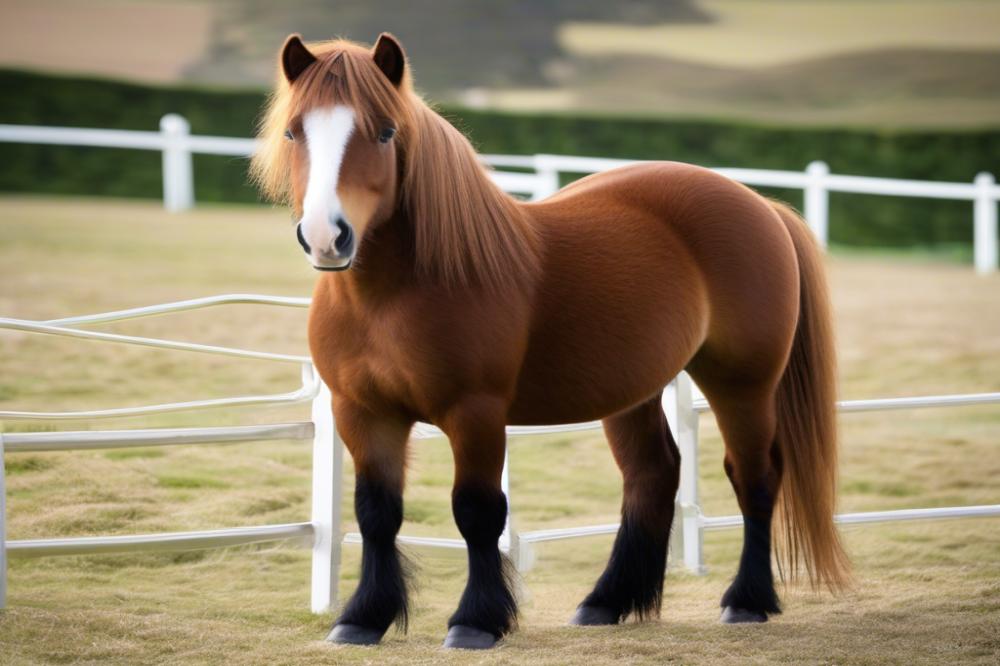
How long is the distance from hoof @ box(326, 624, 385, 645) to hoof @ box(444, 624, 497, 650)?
230 mm

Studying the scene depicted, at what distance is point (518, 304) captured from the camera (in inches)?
139

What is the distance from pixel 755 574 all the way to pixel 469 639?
1082 mm

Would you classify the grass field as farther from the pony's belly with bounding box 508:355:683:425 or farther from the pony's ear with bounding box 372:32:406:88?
the pony's ear with bounding box 372:32:406:88

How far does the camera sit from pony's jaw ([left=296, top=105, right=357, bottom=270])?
120 inches

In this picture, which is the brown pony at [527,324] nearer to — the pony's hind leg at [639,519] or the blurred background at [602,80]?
the pony's hind leg at [639,519]

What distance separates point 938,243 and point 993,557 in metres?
16.0

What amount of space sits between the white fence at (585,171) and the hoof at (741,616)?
688 centimetres

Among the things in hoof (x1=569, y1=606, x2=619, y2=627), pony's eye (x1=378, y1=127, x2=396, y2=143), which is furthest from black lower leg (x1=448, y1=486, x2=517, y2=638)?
pony's eye (x1=378, y1=127, x2=396, y2=143)

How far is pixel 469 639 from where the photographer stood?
355 centimetres

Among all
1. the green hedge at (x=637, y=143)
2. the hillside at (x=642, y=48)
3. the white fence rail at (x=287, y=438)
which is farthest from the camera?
the hillside at (x=642, y=48)

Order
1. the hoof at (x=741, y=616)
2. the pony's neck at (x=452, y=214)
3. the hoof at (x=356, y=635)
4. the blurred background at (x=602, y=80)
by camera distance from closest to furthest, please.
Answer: the pony's neck at (x=452, y=214), the hoof at (x=356, y=635), the hoof at (x=741, y=616), the blurred background at (x=602, y=80)

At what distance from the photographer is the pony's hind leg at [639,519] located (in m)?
4.12

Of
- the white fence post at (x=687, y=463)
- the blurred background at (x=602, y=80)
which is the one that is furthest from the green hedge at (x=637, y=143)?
the white fence post at (x=687, y=463)

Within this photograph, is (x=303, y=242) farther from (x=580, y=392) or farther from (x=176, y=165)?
(x=176, y=165)
